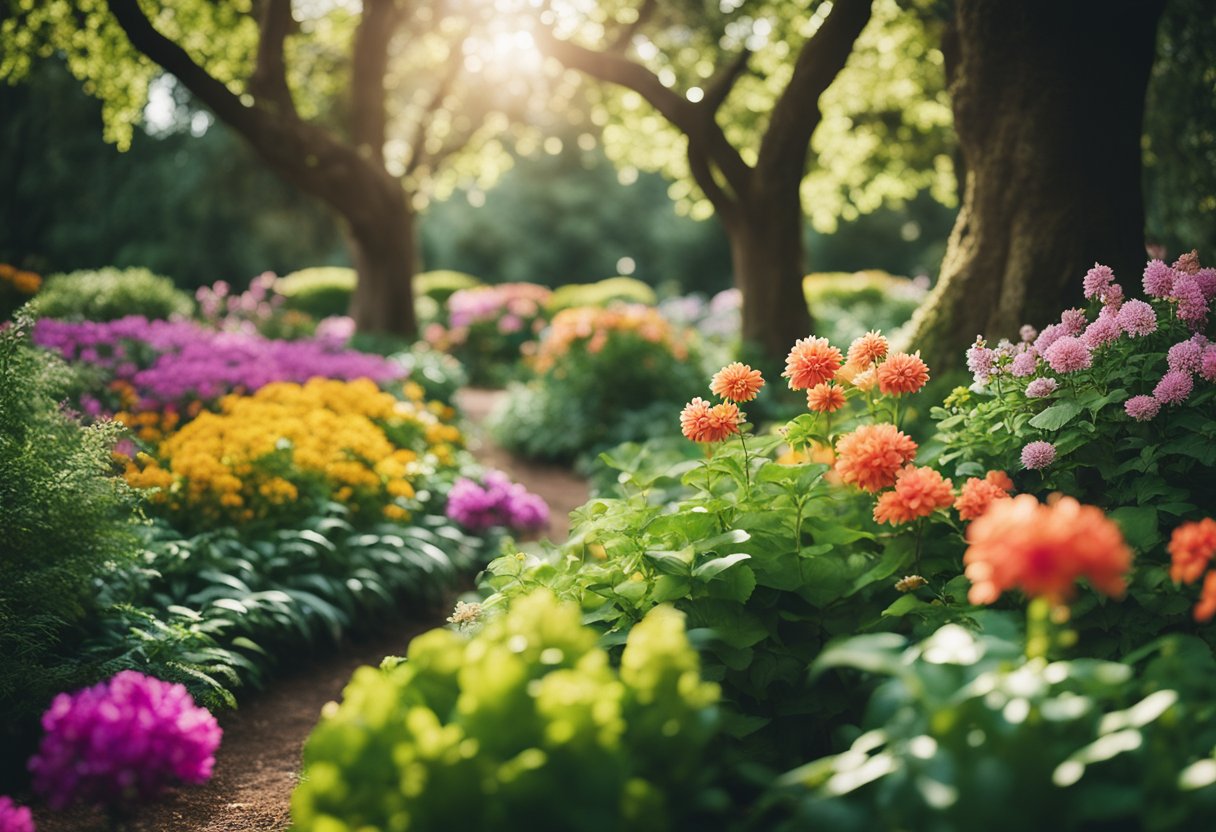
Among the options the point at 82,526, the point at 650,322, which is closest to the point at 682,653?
the point at 82,526

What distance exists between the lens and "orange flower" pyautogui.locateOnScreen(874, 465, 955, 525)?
208 centimetres

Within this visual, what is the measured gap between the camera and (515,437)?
906 centimetres

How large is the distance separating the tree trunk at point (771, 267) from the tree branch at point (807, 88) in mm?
276

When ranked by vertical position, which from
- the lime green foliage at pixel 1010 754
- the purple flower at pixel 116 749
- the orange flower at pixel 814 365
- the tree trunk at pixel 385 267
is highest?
the tree trunk at pixel 385 267

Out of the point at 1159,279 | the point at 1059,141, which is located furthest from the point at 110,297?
the point at 1159,279

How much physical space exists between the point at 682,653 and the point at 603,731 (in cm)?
22

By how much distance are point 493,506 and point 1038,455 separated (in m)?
3.64

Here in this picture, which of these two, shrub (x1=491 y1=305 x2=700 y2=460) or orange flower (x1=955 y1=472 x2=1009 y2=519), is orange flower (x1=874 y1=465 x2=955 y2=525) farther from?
shrub (x1=491 y1=305 x2=700 y2=460)

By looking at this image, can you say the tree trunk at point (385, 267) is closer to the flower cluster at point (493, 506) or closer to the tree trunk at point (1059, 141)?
the flower cluster at point (493, 506)

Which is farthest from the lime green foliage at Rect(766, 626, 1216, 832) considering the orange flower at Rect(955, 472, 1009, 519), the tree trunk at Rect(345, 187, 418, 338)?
the tree trunk at Rect(345, 187, 418, 338)

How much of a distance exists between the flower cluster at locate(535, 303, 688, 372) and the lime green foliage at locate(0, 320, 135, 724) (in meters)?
5.53

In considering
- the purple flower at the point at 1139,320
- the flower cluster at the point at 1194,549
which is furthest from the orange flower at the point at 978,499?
the purple flower at the point at 1139,320

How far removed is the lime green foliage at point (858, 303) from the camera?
12242 millimetres

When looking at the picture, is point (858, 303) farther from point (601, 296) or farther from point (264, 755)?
point (264, 755)
